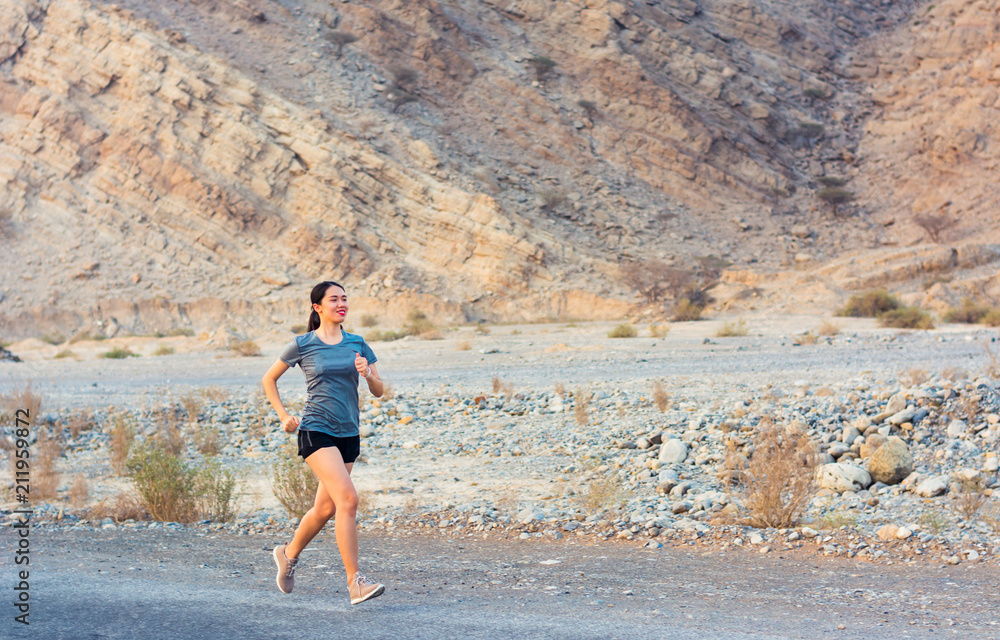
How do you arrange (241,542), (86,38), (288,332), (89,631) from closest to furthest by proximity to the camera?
(89,631) < (241,542) < (288,332) < (86,38)

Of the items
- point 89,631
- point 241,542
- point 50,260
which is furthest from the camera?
point 50,260

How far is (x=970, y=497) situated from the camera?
6363mm

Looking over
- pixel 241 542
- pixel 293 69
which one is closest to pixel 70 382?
pixel 241 542

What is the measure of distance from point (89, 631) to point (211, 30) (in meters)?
35.4

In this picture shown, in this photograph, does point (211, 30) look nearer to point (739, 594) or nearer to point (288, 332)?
point (288, 332)

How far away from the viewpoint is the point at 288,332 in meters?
27.3

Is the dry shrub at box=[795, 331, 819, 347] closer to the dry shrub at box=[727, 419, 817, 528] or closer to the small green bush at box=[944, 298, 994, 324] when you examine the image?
the small green bush at box=[944, 298, 994, 324]

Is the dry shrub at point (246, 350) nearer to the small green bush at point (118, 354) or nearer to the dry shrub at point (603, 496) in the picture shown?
the small green bush at point (118, 354)

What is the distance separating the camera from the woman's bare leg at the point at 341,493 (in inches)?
167

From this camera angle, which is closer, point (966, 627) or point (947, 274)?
point (966, 627)

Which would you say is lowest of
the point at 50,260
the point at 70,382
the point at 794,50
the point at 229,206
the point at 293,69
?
the point at 70,382

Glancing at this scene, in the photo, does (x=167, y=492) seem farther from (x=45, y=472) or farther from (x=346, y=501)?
(x=346, y=501)

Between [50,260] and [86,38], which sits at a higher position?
[86,38]

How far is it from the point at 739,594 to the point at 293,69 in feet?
110
